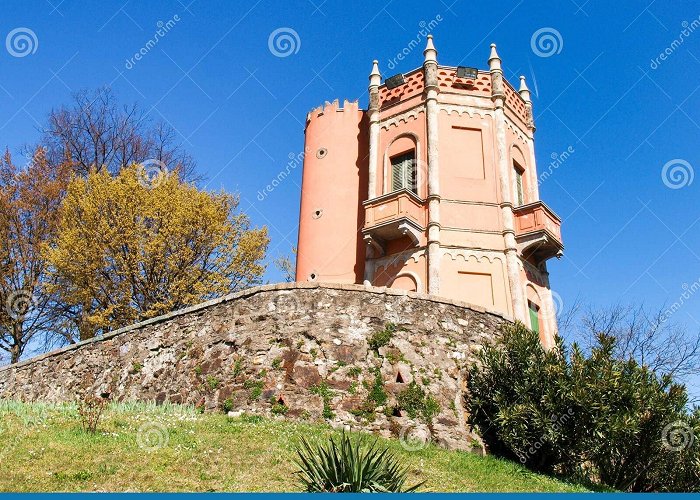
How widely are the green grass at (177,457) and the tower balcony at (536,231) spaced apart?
31.8ft

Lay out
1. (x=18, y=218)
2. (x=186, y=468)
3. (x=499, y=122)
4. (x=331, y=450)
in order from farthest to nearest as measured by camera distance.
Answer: (x=18, y=218) → (x=499, y=122) → (x=186, y=468) → (x=331, y=450)

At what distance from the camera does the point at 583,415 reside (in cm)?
1071

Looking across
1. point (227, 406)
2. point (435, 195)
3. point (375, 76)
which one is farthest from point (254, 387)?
point (375, 76)

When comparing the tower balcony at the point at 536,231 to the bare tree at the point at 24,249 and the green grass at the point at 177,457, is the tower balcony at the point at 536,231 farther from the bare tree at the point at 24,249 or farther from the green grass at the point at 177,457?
the bare tree at the point at 24,249

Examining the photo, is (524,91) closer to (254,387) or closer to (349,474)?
(254,387)

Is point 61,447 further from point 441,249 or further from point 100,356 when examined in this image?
point 441,249

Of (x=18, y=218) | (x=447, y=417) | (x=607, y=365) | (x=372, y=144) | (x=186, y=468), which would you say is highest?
(x=372, y=144)

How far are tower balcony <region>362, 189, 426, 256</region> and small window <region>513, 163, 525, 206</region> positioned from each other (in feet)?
12.2

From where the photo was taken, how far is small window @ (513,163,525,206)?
819 inches

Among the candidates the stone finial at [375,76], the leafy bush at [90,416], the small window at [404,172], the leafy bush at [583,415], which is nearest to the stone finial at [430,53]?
the stone finial at [375,76]

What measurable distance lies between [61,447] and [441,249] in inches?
500

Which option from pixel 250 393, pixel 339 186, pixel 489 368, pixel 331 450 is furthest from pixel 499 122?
pixel 331 450

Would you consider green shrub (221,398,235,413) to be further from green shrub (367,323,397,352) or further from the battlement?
the battlement

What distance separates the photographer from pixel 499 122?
20672 mm
